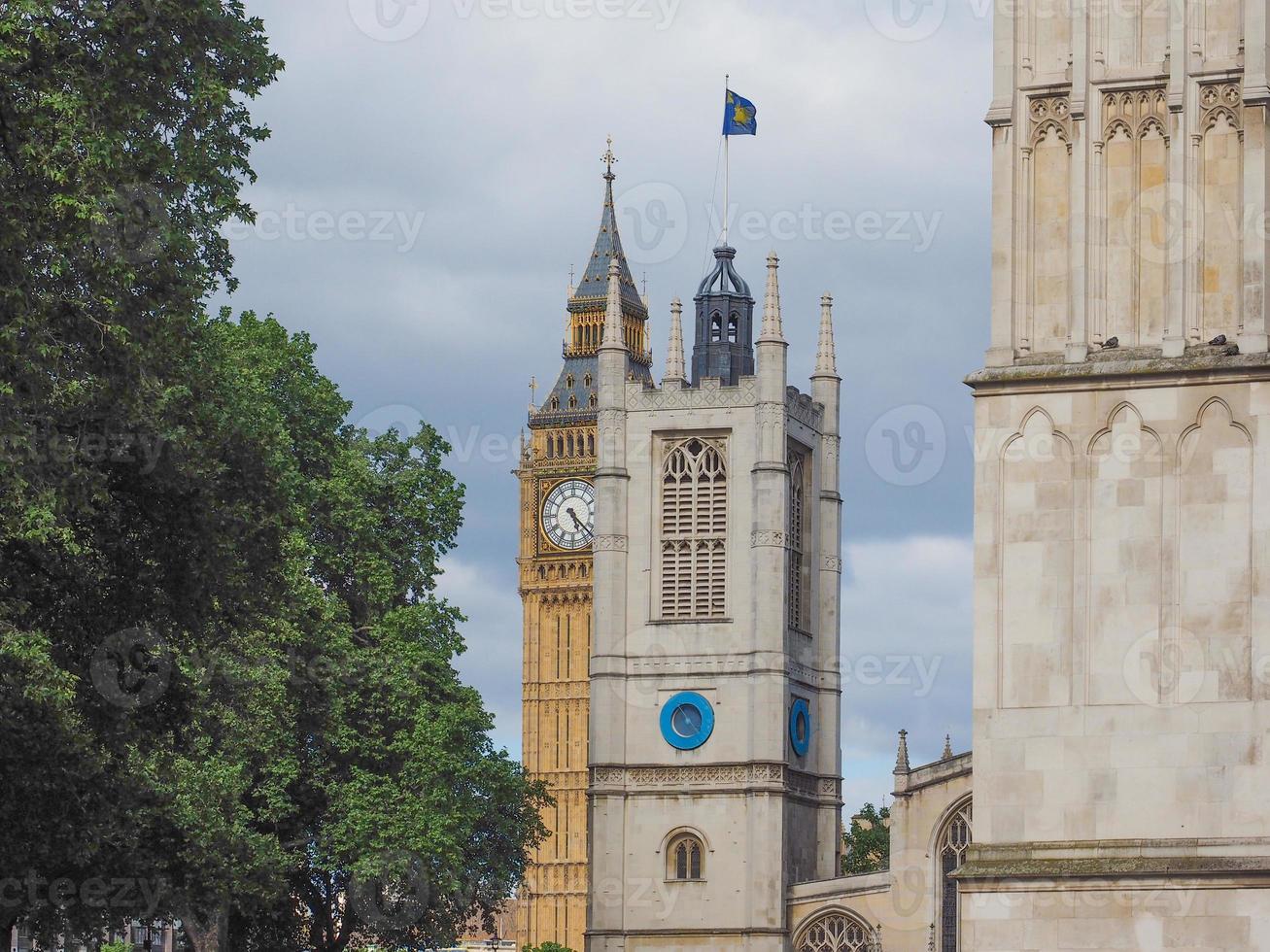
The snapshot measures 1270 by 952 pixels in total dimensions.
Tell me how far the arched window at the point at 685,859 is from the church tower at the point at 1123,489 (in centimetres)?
5743

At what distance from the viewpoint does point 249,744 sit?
133 ft

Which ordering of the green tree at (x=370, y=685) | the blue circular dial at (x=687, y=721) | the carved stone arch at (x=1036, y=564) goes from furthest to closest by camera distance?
the blue circular dial at (x=687, y=721) < the green tree at (x=370, y=685) < the carved stone arch at (x=1036, y=564)

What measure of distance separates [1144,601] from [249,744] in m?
21.2

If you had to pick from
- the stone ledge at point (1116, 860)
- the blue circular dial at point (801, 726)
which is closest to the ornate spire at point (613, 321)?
the blue circular dial at point (801, 726)

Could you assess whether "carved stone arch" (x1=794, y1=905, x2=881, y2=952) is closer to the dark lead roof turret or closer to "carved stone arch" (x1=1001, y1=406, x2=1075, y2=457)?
the dark lead roof turret

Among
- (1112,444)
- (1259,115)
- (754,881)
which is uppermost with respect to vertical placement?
A: (1259,115)

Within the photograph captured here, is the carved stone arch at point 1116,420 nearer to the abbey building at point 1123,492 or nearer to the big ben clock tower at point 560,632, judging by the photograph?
the abbey building at point 1123,492

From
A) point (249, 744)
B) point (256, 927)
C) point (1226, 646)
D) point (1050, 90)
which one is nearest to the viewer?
point (1226, 646)

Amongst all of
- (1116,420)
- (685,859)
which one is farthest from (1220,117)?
(685,859)

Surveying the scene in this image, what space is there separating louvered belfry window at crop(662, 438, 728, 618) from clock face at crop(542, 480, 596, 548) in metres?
40.4

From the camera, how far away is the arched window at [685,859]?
7919cm

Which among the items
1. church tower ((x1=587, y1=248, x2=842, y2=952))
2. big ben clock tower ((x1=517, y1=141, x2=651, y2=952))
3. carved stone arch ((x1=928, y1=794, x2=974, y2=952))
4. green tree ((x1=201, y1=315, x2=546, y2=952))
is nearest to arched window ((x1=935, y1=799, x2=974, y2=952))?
carved stone arch ((x1=928, y1=794, x2=974, y2=952))

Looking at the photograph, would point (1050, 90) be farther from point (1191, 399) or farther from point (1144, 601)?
point (1144, 601)

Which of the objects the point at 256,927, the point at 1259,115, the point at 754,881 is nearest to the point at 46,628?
the point at 1259,115
